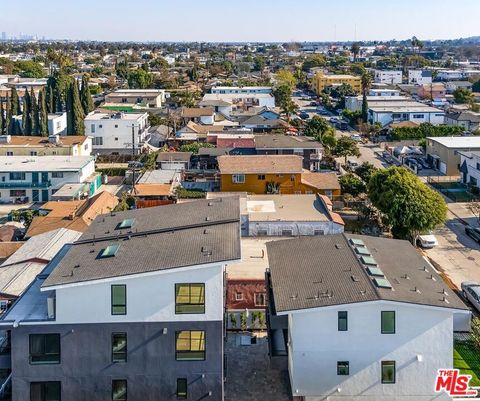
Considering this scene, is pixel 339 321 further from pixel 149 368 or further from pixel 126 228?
pixel 126 228

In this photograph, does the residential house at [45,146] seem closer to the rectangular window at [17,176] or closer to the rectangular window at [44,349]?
the rectangular window at [17,176]

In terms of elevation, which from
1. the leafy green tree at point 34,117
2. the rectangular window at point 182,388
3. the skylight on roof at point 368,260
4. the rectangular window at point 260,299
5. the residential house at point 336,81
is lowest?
the rectangular window at point 260,299

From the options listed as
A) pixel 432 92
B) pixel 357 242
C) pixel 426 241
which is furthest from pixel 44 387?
pixel 432 92

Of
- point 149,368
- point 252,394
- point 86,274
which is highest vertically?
point 86,274

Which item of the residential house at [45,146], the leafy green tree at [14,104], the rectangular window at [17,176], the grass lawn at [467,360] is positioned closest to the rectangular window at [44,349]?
the grass lawn at [467,360]

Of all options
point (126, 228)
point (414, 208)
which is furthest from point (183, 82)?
point (126, 228)

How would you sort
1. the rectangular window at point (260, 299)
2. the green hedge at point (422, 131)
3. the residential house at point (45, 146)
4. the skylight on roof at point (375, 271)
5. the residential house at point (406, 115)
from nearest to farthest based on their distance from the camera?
1. the skylight on roof at point (375, 271)
2. the rectangular window at point (260, 299)
3. the residential house at point (45, 146)
4. the green hedge at point (422, 131)
5. the residential house at point (406, 115)
